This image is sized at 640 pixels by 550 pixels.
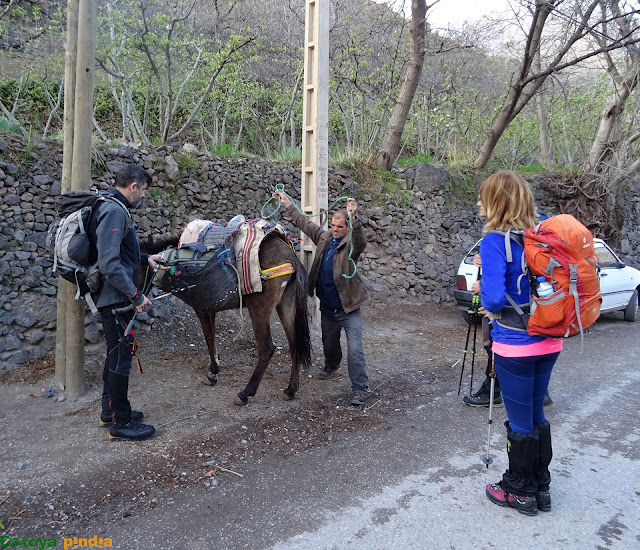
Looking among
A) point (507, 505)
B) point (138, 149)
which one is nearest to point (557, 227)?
point (507, 505)

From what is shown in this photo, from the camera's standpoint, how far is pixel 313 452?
11.3 feet

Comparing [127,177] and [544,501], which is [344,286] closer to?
[127,177]

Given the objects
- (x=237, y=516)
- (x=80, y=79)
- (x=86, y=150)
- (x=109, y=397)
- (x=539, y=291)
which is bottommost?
(x=237, y=516)

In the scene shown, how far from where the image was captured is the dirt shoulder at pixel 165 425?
278 centimetres

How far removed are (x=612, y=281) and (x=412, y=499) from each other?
768cm

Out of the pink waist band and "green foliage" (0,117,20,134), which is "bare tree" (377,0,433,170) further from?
the pink waist band

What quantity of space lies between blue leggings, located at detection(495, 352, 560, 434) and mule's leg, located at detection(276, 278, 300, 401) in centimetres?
214

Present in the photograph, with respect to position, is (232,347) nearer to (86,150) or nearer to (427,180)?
(86,150)

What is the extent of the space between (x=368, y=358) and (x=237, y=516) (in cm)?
360

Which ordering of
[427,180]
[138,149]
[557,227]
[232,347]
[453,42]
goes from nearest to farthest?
[557,227], [232,347], [138,149], [427,180], [453,42]

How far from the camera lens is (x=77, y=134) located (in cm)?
394

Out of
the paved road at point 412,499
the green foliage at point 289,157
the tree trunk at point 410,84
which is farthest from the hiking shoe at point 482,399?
the tree trunk at point 410,84

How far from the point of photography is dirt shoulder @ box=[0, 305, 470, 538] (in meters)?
2.78

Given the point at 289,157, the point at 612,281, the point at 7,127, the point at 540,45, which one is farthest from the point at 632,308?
the point at 7,127
